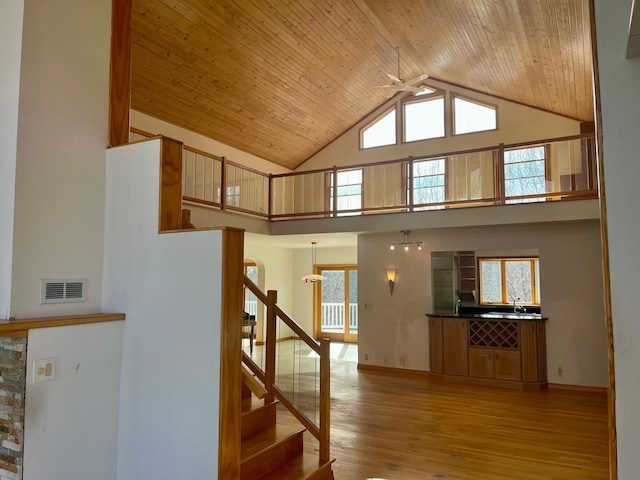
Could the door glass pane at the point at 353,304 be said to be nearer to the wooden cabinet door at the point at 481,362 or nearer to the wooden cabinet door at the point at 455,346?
the wooden cabinet door at the point at 455,346

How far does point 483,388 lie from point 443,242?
2435mm

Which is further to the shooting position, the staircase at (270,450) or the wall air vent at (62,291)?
the staircase at (270,450)

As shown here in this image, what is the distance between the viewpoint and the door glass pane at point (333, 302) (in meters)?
11.9

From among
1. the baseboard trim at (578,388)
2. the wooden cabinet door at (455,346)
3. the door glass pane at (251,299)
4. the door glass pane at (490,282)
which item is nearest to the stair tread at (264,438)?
the wooden cabinet door at (455,346)

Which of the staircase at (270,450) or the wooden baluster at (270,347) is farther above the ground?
the wooden baluster at (270,347)

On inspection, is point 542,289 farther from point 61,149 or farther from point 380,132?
point 61,149

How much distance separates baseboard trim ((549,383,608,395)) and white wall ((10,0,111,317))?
257 inches

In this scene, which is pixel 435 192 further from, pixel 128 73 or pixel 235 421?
pixel 235 421

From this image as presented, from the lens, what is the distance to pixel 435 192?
826 cm

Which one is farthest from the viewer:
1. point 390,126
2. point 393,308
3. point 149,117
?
point 390,126

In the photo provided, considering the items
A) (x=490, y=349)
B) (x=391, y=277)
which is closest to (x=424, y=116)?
(x=391, y=277)

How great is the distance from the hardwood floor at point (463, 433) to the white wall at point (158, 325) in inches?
62.9

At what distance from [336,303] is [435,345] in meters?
4.94

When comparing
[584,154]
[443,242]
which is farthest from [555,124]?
[443,242]
